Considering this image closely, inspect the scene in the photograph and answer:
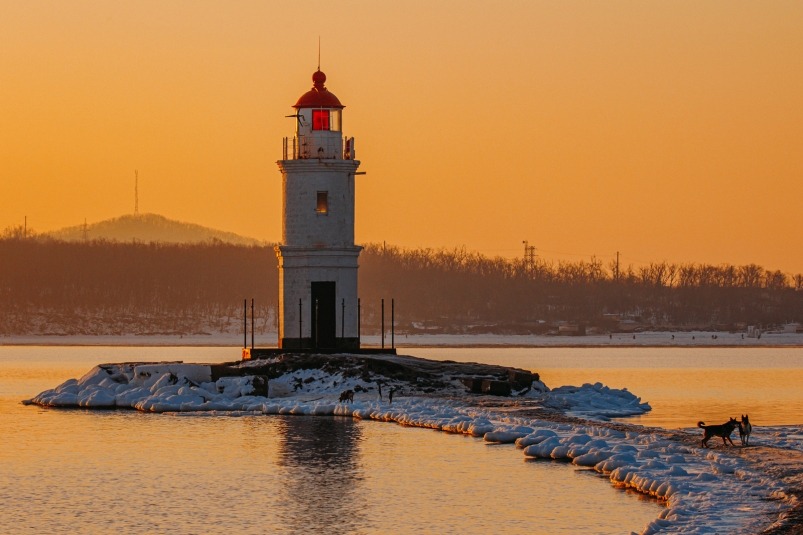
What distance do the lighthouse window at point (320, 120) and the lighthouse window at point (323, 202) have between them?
192 centimetres

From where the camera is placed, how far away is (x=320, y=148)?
35562mm

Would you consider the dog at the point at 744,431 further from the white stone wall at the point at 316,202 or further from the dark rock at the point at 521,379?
the white stone wall at the point at 316,202

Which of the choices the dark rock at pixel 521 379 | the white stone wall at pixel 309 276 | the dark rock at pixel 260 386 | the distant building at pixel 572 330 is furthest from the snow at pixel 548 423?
the distant building at pixel 572 330

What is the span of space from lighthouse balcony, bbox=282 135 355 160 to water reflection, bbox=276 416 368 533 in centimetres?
987

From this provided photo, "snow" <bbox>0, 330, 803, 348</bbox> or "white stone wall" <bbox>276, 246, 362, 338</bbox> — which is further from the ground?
"white stone wall" <bbox>276, 246, 362, 338</bbox>

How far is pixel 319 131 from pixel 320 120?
0.33 metres

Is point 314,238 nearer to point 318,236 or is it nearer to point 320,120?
point 318,236

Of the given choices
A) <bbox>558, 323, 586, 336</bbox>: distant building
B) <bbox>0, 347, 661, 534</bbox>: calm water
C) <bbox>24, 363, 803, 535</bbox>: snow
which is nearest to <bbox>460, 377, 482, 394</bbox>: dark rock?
<bbox>24, 363, 803, 535</bbox>: snow

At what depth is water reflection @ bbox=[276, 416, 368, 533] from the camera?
623 inches

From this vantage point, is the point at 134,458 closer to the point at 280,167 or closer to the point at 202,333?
the point at 280,167

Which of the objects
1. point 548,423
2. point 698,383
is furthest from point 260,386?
point 698,383

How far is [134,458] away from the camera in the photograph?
2167cm

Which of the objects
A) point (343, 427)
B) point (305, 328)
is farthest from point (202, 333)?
point (343, 427)

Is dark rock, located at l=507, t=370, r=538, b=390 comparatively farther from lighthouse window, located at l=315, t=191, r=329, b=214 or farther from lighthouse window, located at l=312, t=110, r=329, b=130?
lighthouse window, located at l=312, t=110, r=329, b=130
